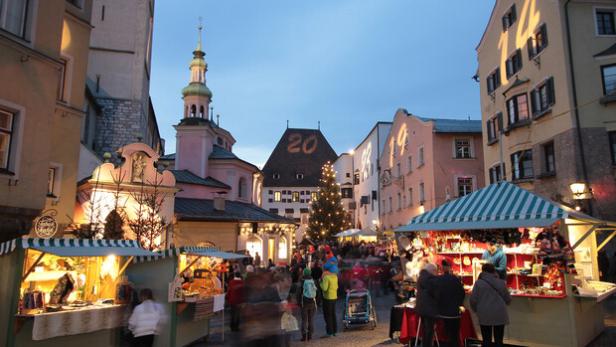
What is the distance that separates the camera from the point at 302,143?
80375mm

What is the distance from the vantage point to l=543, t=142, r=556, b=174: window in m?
21.1

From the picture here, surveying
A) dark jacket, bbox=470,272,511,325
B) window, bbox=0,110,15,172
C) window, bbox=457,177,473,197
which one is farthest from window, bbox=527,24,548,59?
window, bbox=0,110,15,172

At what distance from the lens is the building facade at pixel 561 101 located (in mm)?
19094

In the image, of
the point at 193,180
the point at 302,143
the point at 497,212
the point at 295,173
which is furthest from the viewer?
the point at 302,143

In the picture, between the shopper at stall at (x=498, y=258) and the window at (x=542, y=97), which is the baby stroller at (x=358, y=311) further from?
the window at (x=542, y=97)

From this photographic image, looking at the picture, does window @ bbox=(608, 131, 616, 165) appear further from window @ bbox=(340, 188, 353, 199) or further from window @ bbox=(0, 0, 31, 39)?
window @ bbox=(340, 188, 353, 199)

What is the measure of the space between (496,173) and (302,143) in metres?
56.1

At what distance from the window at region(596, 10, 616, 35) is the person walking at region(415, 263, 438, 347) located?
1731cm

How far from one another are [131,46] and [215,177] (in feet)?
38.0

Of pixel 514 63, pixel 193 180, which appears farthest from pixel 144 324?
pixel 193 180

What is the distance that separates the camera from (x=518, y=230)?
37.9 feet

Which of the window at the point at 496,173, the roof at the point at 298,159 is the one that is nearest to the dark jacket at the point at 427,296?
the window at the point at 496,173

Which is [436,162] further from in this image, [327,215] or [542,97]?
[327,215]

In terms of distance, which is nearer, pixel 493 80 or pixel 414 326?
pixel 414 326
